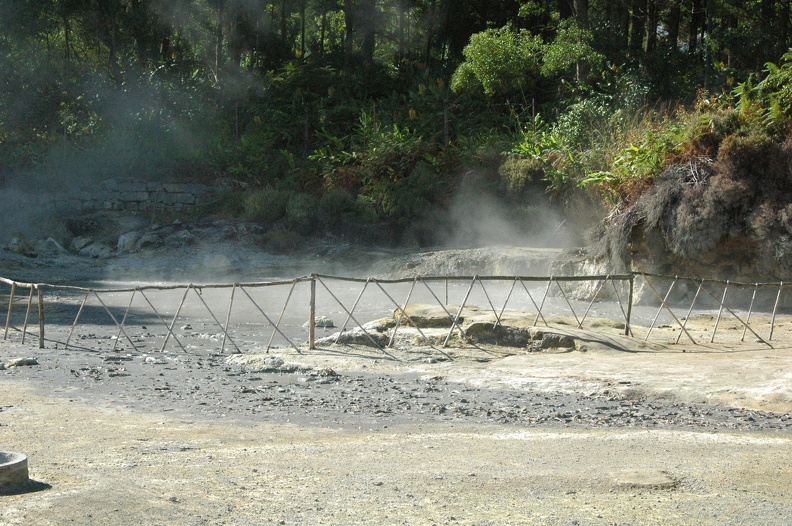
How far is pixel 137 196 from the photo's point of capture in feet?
93.6

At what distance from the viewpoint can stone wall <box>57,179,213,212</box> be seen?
28.3 m

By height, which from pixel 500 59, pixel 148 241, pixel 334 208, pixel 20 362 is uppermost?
pixel 500 59

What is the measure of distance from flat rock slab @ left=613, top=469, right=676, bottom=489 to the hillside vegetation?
40.1 feet

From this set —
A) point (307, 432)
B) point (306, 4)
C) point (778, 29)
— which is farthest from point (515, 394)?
point (306, 4)

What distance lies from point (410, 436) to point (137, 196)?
2362 centimetres

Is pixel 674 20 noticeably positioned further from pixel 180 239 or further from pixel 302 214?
pixel 180 239

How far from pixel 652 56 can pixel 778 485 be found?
2201cm

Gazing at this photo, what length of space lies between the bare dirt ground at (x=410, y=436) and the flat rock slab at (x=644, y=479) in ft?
0.08

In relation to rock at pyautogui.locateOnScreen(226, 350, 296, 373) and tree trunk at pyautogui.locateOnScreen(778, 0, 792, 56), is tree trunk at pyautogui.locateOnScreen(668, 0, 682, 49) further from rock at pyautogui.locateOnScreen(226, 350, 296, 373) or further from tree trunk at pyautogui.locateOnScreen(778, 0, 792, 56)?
rock at pyautogui.locateOnScreen(226, 350, 296, 373)

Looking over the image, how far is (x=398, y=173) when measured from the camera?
1035 inches

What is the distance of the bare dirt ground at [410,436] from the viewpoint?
4.92m

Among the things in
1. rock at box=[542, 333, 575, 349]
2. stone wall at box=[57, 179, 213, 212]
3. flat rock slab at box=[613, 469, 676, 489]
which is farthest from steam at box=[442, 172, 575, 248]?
flat rock slab at box=[613, 469, 676, 489]

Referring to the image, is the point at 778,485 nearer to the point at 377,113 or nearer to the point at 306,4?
the point at 377,113

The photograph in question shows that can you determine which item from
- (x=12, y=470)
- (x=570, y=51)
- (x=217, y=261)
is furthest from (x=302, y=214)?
(x=12, y=470)
